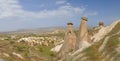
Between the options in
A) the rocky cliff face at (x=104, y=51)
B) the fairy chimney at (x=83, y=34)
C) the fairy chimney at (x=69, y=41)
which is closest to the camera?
the rocky cliff face at (x=104, y=51)

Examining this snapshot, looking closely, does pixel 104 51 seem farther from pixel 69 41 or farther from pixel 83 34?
pixel 69 41

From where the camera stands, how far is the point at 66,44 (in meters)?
78.4

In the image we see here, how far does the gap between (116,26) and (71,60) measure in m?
13.2

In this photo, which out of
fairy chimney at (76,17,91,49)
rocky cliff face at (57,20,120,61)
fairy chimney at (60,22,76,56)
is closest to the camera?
rocky cliff face at (57,20,120,61)

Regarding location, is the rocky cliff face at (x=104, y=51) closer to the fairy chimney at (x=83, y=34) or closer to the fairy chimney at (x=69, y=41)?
the fairy chimney at (x=83, y=34)

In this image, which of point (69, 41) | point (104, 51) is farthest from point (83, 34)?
point (104, 51)

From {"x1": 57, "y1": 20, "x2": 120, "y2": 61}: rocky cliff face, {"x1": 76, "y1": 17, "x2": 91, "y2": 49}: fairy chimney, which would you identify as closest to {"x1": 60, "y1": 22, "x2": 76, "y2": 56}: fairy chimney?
{"x1": 76, "y1": 17, "x2": 91, "y2": 49}: fairy chimney

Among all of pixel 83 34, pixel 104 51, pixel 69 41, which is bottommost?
pixel 104 51

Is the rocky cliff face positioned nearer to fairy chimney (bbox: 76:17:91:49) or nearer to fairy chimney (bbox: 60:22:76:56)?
fairy chimney (bbox: 76:17:91:49)

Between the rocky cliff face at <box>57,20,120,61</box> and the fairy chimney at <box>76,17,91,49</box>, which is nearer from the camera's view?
the rocky cliff face at <box>57,20,120,61</box>

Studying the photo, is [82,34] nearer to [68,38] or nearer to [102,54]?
[68,38]

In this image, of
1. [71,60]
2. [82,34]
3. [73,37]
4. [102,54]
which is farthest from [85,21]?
[102,54]

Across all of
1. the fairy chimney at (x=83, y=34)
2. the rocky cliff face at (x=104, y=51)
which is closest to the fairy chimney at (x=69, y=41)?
the fairy chimney at (x=83, y=34)

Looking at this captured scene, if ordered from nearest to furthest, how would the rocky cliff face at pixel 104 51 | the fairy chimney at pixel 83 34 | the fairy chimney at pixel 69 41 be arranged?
the rocky cliff face at pixel 104 51
the fairy chimney at pixel 83 34
the fairy chimney at pixel 69 41
